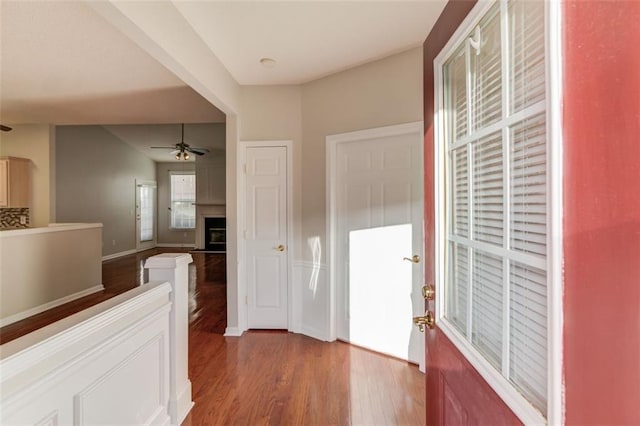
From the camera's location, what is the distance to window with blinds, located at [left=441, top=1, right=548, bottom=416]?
2.19 ft

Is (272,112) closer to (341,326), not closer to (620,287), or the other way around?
(341,326)

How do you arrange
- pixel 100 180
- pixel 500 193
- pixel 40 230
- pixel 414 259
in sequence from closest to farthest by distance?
pixel 500 193 < pixel 414 259 < pixel 40 230 < pixel 100 180

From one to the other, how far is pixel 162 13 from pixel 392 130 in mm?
1808

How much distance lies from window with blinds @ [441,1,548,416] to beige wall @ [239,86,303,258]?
240cm

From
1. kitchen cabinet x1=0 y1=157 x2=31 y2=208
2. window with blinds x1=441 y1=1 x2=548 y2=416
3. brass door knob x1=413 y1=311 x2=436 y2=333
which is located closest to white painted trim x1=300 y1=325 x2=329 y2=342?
brass door knob x1=413 y1=311 x2=436 y2=333

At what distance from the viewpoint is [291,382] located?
96.7 inches

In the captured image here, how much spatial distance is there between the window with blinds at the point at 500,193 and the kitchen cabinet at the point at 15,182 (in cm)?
612

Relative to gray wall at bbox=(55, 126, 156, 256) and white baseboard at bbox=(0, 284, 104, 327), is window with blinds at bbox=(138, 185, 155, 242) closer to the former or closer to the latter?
gray wall at bbox=(55, 126, 156, 256)

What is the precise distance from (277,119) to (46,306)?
3791 millimetres

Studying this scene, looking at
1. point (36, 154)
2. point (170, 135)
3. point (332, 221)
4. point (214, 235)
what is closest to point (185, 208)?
point (214, 235)

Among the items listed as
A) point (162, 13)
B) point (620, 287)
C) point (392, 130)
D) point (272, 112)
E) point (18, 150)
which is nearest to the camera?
point (620, 287)

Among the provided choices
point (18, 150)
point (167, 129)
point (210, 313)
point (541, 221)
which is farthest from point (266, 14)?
point (167, 129)

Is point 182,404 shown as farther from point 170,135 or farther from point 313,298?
point 170,135

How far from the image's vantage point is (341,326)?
321 centimetres
